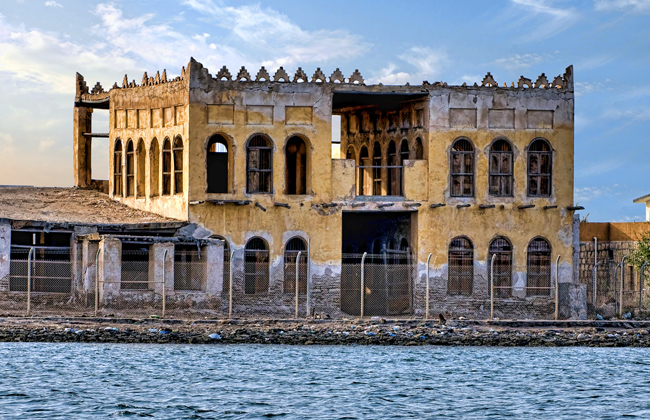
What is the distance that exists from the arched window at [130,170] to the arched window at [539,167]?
13.7 meters

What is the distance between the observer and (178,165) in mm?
41031

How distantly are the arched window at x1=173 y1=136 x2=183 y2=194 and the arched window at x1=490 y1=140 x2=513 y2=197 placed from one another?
10.2 m

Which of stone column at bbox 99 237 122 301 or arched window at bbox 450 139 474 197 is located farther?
arched window at bbox 450 139 474 197

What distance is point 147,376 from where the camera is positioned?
29312 millimetres

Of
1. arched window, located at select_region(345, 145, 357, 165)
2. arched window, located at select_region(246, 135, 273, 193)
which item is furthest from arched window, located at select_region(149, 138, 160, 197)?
arched window, located at select_region(345, 145, 357, 165)

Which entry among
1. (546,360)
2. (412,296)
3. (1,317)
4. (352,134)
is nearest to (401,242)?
(412,296)

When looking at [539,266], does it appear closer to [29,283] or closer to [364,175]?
[364,175]

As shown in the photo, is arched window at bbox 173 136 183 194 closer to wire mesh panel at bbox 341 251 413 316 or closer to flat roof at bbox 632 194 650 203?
wire mesh panel at bbox 341 251 413 316

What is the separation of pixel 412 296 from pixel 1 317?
13.2m

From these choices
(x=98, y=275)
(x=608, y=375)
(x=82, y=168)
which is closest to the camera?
(x=608, y=375)

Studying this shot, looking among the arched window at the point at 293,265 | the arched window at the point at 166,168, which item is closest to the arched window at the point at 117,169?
the arched window at the point at 166,168

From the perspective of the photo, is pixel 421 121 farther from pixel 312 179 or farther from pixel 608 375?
pixel 608 375

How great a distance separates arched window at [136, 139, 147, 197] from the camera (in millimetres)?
43094

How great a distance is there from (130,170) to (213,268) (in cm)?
770
